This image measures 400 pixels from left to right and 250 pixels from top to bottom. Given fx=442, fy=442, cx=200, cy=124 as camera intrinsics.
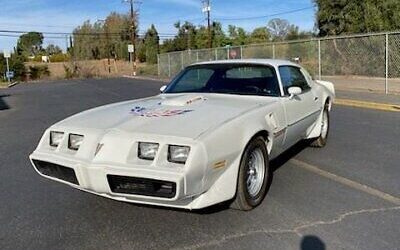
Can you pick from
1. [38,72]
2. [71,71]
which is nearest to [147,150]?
[71,71]

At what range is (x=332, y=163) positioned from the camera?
240 inches

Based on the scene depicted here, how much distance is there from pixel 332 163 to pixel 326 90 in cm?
166

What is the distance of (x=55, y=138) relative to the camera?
4.25 meters

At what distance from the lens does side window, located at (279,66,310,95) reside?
558 centimetres

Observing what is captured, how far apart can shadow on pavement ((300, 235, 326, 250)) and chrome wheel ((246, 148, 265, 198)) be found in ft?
2.69

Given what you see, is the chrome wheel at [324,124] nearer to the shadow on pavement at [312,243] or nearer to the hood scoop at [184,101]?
the hood scoop at [184,101]

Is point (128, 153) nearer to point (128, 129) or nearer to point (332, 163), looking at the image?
point (128, 129)

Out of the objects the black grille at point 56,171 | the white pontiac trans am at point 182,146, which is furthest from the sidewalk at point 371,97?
the black grille at point 56,171

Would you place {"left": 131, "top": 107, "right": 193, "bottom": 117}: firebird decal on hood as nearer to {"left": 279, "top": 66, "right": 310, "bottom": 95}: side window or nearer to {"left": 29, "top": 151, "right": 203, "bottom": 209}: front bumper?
{"left": 29, "top": 151, "right": 203, "bottom": 209}: front bumper

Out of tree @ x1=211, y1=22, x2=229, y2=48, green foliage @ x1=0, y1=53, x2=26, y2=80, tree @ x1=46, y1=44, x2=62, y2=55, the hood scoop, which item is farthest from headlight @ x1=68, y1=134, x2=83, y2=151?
tree @ x1=46, y1=44, x2=62, y2=55

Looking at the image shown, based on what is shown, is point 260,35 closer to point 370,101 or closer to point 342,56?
point 342,56

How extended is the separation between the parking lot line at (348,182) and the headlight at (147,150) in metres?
2.56

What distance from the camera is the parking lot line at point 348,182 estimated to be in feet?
15.2

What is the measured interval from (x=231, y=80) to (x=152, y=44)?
215 feet
